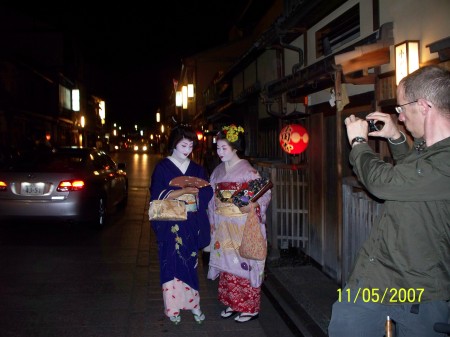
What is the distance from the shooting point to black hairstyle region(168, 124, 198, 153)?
4977 mm

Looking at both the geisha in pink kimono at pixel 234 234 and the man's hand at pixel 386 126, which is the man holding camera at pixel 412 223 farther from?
the geisha in pink kimono at pixel 234 234

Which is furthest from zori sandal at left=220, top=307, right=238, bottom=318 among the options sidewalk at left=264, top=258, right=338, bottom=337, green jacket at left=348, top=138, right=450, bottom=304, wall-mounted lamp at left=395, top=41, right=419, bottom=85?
wall-mounted lamp at left=395, top=41, right=419, bottom=85

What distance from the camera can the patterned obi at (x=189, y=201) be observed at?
16.2 feet

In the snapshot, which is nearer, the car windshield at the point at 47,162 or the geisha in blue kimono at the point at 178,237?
the geisha in blue kimono at the point at 178,237

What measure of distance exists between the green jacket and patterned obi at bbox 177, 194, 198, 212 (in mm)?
2659

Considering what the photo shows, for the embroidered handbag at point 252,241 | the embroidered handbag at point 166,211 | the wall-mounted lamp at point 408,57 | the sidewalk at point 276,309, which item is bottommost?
the sidewalk at point 276,309

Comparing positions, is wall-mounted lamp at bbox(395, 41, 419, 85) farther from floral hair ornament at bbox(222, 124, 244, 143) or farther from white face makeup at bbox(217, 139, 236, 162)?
white face makeup at bbox(217, 139, 236, 162)

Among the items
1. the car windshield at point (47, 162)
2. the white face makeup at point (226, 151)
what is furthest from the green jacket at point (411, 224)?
the car windshield at point (47, 162)

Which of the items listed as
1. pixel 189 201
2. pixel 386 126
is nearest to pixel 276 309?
pixel 189 201

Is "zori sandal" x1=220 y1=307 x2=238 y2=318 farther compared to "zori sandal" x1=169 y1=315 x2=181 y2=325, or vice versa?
"zori sandal" x1=220 y1=307 x2=238 y2=318

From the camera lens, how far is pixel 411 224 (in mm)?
2391
